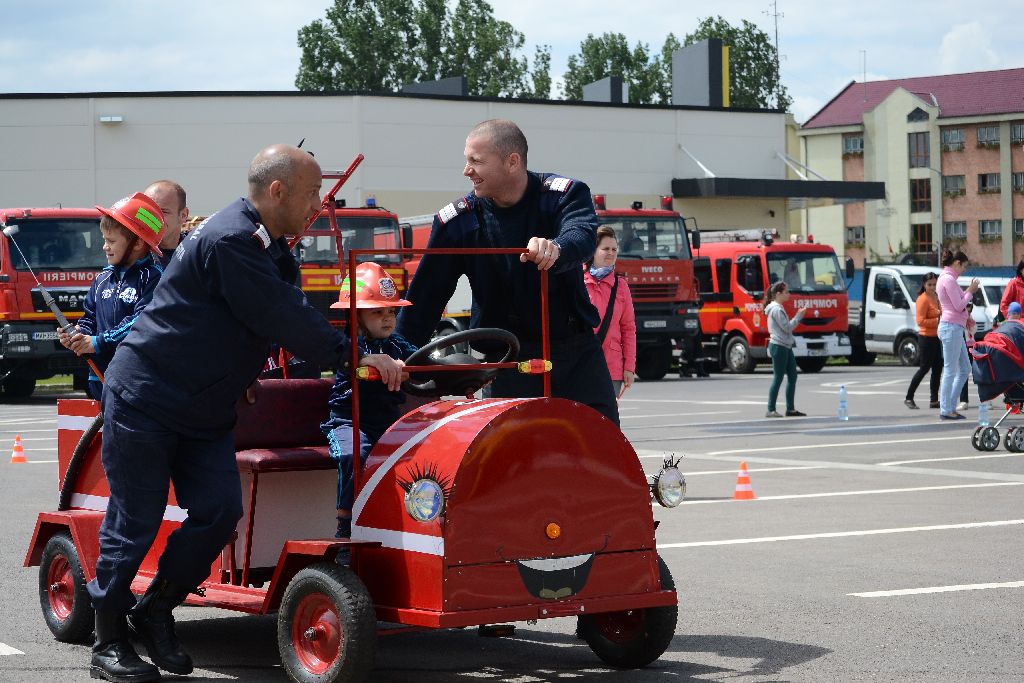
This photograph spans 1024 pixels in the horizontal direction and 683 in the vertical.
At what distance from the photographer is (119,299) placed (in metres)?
6.83

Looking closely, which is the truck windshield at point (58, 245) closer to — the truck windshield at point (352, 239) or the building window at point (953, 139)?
the truck windshield at point (352, 239)

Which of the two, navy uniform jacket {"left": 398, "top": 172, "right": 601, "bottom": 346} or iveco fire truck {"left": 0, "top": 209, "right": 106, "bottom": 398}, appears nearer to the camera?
navy uniform jacket {"left": 398, "top": 172, "right": 601, "bottom": 346}

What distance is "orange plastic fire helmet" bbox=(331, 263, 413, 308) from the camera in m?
6.02

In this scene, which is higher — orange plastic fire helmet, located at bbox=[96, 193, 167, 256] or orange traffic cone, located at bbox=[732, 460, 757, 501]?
orange plastic fire helmet, located at bbox=[96, 193, 167, 256]

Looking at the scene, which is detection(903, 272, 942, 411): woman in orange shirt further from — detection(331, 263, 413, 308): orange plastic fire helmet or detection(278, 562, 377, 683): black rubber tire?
detection(278, 562, 377, 683): black rubber tire

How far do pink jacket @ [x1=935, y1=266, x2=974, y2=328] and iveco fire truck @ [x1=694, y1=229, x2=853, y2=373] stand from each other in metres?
13.7

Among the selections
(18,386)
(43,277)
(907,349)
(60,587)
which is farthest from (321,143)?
(60,587)

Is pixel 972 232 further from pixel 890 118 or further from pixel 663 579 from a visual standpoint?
pixel 663 579

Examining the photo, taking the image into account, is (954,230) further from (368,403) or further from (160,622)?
(160,622)

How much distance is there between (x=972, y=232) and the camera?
88625 mm

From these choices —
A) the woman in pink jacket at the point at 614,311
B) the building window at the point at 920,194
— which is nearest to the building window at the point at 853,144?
the building window at the point at 920,194

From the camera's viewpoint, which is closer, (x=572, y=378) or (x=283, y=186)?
(x=283, y=186)

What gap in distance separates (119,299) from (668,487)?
8.71 ft

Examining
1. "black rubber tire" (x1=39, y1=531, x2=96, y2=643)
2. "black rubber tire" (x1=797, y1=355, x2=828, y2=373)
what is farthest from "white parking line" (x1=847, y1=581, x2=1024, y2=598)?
"black rubber tire" (x1=797, y1=355, x2=828, y2=373)
